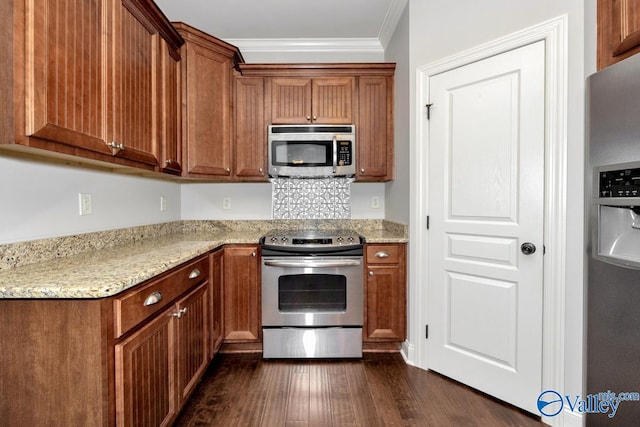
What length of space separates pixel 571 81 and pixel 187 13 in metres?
2.65

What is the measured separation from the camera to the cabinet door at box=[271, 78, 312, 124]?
2.69 m

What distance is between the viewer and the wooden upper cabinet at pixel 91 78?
107 cm

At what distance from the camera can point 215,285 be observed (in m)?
2.21

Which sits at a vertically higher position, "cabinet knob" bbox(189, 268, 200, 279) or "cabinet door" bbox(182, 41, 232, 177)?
"cabinet door" bbox(182, 41, 232, 177)

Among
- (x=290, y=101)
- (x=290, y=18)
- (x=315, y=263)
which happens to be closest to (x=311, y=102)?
(x=290, y=101)

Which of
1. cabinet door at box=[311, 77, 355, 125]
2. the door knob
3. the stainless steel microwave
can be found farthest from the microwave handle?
the door knob

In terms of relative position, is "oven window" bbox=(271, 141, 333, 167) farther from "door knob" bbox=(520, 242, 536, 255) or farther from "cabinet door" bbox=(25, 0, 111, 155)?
"door knob" bbox=(520, 242, 536, 255)

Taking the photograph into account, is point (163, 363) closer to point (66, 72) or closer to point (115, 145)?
point (115, 145)

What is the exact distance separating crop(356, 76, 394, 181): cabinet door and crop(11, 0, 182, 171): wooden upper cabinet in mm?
1509

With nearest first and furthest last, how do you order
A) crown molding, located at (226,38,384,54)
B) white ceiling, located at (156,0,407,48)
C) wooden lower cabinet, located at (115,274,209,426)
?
wooden lower cabinet, located at (115,274,209,426) → white ceiling, located at (156,0,407,48) → crown molding, located at (226,38,384,54)

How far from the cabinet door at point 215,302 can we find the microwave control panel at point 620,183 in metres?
2.08

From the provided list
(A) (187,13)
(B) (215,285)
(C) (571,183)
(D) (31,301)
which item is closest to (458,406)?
(C) (571,183)

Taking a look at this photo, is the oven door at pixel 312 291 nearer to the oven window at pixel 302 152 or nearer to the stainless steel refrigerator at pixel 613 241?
the oven window at pixel 302 152

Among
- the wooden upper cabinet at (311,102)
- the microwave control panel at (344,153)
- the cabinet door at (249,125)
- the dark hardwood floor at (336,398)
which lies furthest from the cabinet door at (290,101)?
the dark hardwood floor at (336,398)
